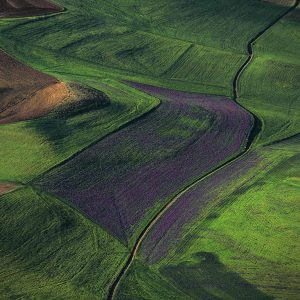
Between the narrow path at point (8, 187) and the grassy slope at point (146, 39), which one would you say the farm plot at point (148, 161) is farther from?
the grassy slope at point (146, 39)

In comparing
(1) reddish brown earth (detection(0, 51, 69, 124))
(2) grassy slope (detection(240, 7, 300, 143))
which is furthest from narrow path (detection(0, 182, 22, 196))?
(2) grassy slope (detection(240, 7, 300, 143))

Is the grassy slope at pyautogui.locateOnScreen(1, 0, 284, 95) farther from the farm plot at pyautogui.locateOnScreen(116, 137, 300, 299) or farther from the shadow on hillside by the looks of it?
the shadow on hillside

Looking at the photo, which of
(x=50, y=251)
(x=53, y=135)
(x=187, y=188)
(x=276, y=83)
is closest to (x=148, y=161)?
(x=187, y=188)

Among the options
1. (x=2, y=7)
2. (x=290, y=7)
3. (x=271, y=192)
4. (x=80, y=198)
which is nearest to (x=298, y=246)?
(x=271, y=192)

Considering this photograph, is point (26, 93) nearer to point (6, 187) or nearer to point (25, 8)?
point (6, 187)

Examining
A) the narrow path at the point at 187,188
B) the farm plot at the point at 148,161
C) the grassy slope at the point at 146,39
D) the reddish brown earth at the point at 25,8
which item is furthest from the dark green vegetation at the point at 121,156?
the reddish brown earth at the point at 25,8

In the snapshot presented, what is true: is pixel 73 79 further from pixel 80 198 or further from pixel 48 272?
pixel 48 272
